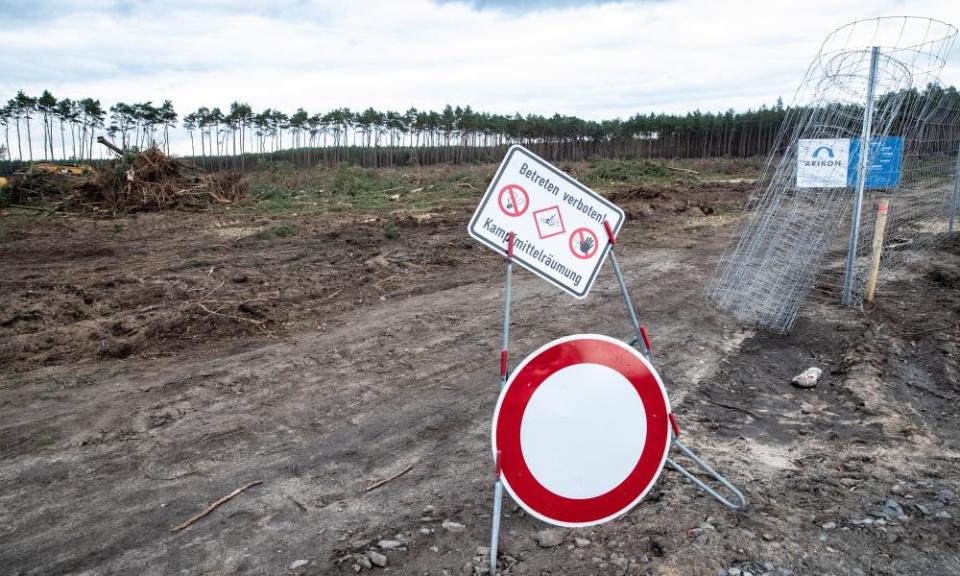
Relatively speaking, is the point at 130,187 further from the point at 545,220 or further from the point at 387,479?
the point at 545,220

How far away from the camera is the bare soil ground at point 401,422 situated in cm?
335

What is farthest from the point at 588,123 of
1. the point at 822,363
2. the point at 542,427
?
the point at 542,427

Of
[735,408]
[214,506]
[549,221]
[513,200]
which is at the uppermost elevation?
[513,200]

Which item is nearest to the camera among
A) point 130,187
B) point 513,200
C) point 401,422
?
point 513,200

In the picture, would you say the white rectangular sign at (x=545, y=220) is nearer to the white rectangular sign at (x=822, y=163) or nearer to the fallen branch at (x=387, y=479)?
the fallen branch at (x=387, y=479)

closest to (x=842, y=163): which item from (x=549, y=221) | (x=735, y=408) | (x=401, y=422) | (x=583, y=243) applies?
(x=735, y=408)

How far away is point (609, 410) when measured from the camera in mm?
3174

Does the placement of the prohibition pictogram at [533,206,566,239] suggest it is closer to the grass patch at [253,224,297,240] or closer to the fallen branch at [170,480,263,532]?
the fallen branch at [170,480,263,532]

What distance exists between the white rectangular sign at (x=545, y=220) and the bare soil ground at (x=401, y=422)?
151cm

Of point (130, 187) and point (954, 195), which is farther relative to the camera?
point (130, 187)

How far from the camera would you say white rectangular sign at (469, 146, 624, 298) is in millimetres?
3379

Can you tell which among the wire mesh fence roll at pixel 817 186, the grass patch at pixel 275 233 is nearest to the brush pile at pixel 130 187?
the grass patch at pixel 275 233

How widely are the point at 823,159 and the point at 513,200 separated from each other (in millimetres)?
5934

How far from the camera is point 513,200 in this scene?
3408mm
